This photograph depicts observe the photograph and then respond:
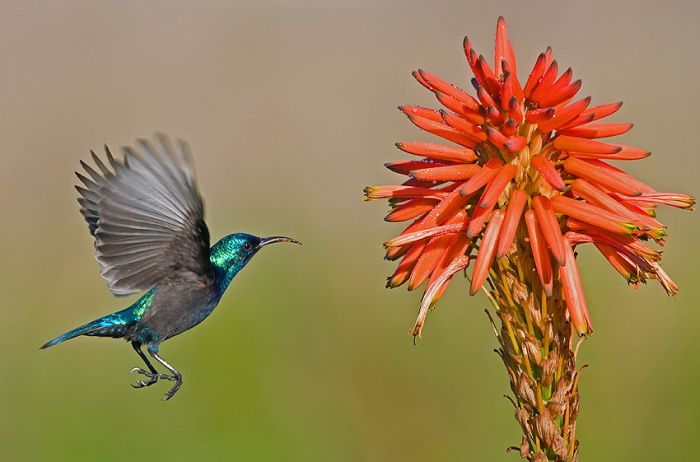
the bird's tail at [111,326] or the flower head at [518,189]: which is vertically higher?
the flower head at [518,189]

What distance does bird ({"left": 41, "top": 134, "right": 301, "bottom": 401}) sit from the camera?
5336 mm

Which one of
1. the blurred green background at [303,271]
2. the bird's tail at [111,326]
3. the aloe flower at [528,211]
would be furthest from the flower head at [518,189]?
the blurred green background at [303,271]

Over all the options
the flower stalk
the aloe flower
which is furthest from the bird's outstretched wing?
the flower stalk

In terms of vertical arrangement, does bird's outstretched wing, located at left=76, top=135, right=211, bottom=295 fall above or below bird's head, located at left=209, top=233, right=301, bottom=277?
above

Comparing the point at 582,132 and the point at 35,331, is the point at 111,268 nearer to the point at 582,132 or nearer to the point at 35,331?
the point at 582,132

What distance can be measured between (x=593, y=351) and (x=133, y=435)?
450 centimetres

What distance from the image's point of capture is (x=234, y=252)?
5.80 meters

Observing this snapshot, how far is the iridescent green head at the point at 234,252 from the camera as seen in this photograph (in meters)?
5.79

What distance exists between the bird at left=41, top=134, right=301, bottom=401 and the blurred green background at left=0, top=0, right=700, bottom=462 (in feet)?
13.2

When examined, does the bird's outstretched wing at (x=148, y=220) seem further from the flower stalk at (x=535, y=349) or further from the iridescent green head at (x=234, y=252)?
the flower stalk at (x=535, y=349)

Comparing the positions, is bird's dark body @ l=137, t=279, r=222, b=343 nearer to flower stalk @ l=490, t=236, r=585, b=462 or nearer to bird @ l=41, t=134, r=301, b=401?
bird @ l=41, t=134, r=301, b=401

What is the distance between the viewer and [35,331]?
12117 millimetres

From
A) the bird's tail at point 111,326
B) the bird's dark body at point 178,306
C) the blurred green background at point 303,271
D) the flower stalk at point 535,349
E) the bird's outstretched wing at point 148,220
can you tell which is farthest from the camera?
→ the blurred green background at point 303,271

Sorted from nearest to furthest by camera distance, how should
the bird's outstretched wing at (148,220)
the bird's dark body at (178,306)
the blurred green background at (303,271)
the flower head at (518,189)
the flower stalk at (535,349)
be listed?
the flower head at (518,189), the flower stalk at (535,349), the bird's outstretched wing at (148,220), the bird's dark body at (178,306), the blurred green background at (303,271)
